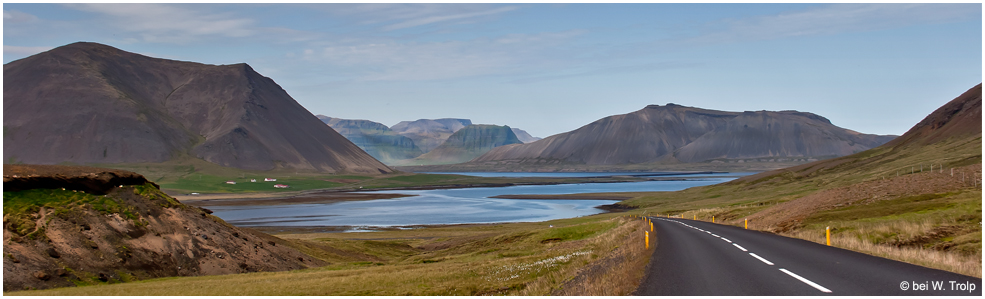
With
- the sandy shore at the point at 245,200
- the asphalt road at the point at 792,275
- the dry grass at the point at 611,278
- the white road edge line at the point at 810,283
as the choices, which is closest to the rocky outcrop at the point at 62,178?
the dry grass at the point at 611,278

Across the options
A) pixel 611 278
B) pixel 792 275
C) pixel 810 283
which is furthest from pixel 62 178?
pixel 810 283

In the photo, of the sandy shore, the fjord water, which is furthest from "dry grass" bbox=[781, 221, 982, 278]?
the sandy shore

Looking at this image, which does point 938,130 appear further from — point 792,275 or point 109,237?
point 109,237

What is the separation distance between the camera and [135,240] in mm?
32844

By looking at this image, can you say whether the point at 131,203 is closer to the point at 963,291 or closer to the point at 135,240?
the point at 135,240

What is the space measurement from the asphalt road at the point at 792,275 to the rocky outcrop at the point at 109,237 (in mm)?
22601

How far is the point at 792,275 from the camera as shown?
16750 millimetres

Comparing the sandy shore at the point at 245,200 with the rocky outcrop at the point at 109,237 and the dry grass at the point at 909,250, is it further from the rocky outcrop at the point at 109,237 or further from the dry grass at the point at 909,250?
the dry grass at the point at 909,250

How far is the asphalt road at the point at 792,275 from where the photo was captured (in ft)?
47.8

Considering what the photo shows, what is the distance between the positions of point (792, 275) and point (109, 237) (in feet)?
95.4

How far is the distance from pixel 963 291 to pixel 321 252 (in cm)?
3949

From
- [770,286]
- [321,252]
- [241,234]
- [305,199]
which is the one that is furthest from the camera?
[305,199]

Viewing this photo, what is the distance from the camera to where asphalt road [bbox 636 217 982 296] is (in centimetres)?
1455

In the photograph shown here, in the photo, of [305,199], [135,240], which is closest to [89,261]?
[135,240]
